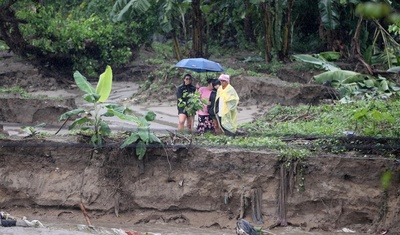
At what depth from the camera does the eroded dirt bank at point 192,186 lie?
10383 millimetres

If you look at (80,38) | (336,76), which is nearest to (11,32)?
(80,38)

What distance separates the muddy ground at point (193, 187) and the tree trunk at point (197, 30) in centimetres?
1104

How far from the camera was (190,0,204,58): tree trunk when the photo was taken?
71.2ft

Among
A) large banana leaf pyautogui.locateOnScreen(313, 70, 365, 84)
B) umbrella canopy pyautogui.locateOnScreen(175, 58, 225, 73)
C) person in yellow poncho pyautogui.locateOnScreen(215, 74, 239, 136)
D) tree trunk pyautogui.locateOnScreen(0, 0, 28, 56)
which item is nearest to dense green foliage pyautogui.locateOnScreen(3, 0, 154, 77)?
tree trunk pyautogui.locateOnScreen(0, 0, 28, 56)

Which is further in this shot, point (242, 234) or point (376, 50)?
point (376, 50)

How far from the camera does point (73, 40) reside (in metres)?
22.7

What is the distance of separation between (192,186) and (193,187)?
0.02 meters

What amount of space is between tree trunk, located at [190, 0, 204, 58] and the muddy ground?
1104 centimetres

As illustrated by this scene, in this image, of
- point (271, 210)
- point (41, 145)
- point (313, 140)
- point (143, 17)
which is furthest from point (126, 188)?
point (143, 17)

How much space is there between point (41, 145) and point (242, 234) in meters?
3.91

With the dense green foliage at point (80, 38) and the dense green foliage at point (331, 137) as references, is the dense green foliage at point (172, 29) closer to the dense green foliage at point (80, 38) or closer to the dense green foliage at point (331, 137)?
the dense green foliage at point (80, 38)

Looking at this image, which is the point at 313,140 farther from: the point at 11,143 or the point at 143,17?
the point at 143,17

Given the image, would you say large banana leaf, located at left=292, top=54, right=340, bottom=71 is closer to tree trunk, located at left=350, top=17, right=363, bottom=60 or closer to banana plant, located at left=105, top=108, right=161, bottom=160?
tree trunk, located at left=350, top=17, right=363, bottom=60

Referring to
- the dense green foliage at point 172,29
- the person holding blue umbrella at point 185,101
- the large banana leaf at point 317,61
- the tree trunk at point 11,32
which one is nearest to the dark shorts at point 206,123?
the person holding blue umbrella at point 185,101
